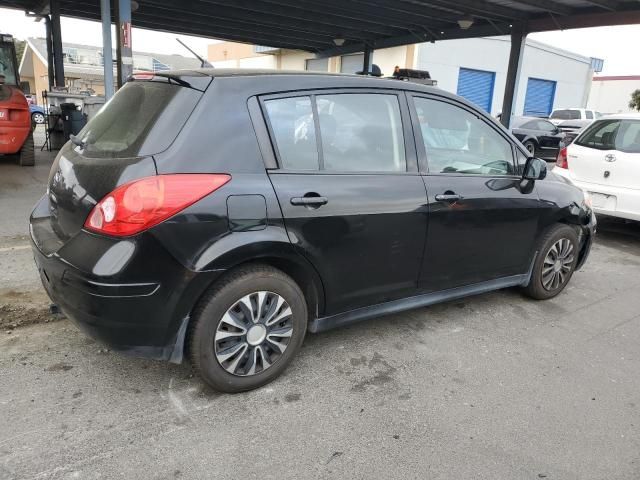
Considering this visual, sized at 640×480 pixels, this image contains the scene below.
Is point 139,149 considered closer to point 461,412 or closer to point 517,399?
point 461,412

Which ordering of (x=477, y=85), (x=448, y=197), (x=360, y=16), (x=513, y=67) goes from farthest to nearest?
(x=477, y=85), (x=360, y=16), (x=513, y=67), (x=448, y=197)

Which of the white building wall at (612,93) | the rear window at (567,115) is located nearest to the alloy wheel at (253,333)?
the rear window at (567,115)

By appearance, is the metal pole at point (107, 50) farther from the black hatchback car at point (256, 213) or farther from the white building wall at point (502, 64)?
the white building wall at point (502, 64)

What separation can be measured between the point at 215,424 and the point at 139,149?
4.65 ft

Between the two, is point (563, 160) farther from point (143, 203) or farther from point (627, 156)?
point (143, 203)

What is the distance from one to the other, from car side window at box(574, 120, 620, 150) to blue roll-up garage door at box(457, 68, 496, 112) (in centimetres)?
1653

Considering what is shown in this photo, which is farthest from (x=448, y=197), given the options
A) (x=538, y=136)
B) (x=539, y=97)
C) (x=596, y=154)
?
(x=539, y=97)

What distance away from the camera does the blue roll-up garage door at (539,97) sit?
2653cm

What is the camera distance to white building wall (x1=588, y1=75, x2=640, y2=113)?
42.0 meters

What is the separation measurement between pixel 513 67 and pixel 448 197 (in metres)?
10.8

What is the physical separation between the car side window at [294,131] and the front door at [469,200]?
32.1 inches

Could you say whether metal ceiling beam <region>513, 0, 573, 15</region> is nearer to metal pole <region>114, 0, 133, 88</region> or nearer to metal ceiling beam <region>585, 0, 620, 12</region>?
metal ceiling beam <region>585, 0, 620, 12</region>

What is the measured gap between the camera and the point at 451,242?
3.44 m

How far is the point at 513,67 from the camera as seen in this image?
41.3 feet
